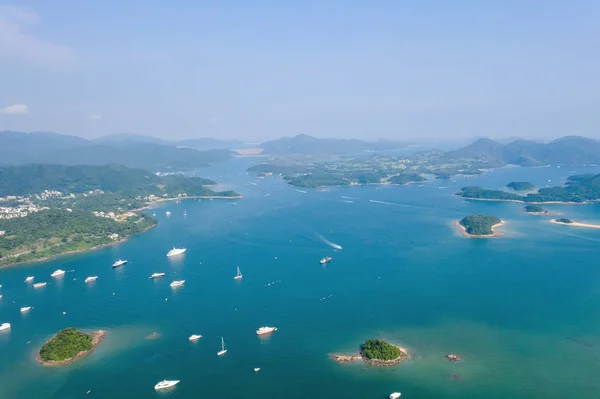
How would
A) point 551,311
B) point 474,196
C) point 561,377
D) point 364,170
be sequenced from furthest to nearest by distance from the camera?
point 364,170, point 474,196, point 551,311, point 561,377

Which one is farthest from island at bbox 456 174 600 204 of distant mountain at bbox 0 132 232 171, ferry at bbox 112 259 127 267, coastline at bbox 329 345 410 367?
distant mountain at bbox 0 132 232 171

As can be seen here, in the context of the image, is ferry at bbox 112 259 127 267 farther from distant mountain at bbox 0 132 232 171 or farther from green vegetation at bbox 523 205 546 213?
distant mountain at bbox 0 132 232 171

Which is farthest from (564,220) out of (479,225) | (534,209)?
(479,225)

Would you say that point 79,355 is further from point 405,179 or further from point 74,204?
point 405,179

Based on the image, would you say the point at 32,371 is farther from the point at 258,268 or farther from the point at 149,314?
the point at 258,268

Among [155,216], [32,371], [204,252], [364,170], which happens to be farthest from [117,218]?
[364,170]

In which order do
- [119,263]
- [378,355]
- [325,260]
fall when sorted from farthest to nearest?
1. [119,263]
2. [325,260]
3. [378,355]

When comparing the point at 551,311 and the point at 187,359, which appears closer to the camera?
the point at 187,359
